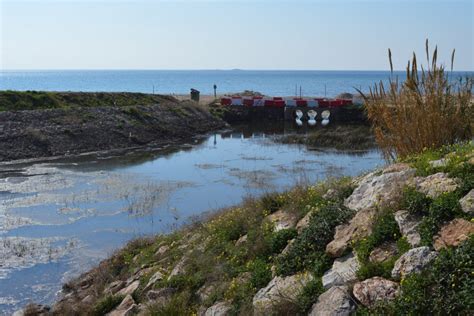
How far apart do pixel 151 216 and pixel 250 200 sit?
7980mm

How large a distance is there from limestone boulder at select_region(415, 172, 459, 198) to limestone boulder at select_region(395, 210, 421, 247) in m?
0.37

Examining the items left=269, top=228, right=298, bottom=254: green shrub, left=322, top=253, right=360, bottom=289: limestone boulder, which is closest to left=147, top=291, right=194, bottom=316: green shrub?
left=269, top=228, right=298, bottom=254: green shrub

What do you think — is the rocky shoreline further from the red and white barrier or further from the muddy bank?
the red and white barrier

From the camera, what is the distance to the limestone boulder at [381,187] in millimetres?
7328

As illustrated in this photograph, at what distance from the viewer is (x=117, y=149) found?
34.2m

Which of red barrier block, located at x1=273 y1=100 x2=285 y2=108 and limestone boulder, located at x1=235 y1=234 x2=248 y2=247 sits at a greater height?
red barrier block, located at x1=273 y1=100 x2=285 y2=108

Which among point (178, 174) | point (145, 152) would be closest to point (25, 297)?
point (178, 174)

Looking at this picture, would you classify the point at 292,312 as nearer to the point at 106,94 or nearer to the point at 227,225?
the point at 227,225

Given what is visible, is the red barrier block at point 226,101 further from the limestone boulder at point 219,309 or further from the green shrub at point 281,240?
the limestone boulder at point 219,309

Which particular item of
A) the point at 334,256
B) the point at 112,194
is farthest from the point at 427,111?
the point at 112,194

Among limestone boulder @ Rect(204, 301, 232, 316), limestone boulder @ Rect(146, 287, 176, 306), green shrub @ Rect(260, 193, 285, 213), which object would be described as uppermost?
green shrub @ Rect(260, 193, 285, 213)

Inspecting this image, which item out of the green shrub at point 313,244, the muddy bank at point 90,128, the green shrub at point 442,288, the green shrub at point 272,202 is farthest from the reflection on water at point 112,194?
the green shrub at point 442,288

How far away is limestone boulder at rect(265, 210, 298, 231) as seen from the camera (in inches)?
332

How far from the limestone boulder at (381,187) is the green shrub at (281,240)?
869 millimetres
